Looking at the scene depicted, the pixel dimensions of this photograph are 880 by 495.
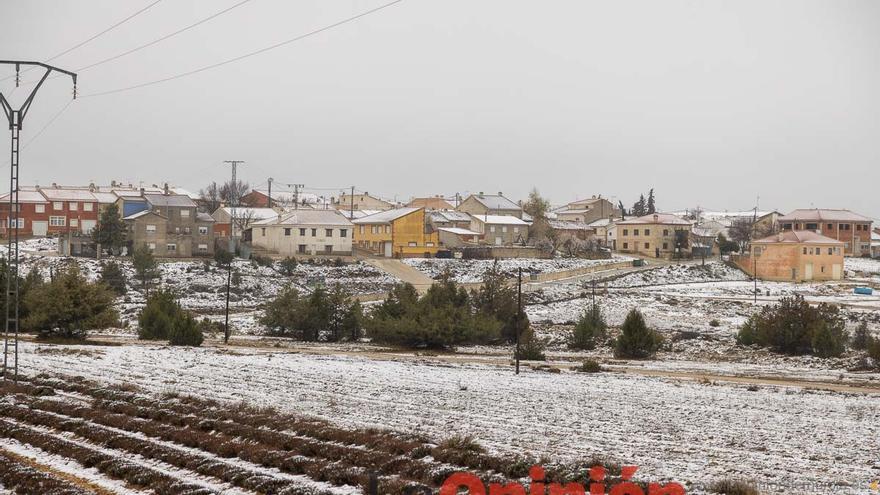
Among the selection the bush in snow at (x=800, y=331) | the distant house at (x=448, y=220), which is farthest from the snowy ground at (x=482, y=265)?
the bush in snow at (x=800, y=331)

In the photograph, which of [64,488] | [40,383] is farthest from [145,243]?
[64,488]

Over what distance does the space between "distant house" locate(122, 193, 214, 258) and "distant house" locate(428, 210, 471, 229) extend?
28478mm

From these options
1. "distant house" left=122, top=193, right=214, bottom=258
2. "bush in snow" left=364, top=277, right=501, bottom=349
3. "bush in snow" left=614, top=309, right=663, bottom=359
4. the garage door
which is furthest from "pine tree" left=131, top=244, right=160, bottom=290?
"bush in snow" left=614, top=309, right=663, bottom=359

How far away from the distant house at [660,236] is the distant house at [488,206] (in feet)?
63.4

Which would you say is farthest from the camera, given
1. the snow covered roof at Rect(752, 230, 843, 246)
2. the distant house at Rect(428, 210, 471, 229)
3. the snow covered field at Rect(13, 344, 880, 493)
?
the distant house at Rect(428, 210, 471, 229)

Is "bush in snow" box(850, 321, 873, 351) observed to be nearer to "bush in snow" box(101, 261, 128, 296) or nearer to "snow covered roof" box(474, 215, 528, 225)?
"bush in snow" box(101, 261, 128, 296)

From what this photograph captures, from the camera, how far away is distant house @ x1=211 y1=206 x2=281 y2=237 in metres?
112

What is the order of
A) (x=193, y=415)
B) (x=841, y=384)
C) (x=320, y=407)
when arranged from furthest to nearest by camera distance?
(x=841, y=384), (x=320, y=407), (x=193, y=415)

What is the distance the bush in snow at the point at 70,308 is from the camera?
46625 mm

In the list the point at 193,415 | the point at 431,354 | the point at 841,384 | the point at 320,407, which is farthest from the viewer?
the point at 431,354

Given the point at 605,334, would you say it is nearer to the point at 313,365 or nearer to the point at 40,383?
the point at 313,365

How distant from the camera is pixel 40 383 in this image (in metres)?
28.4

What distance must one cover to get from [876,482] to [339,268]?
74.5m

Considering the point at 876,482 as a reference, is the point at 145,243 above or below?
above
